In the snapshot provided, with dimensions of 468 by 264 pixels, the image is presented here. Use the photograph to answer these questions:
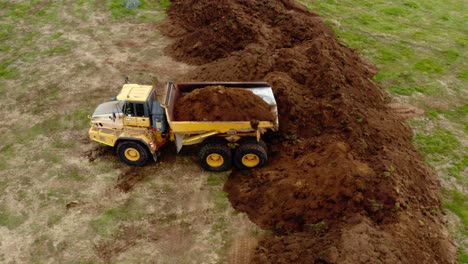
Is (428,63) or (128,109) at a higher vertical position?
(128,109)

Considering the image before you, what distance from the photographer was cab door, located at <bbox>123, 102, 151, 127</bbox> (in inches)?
460

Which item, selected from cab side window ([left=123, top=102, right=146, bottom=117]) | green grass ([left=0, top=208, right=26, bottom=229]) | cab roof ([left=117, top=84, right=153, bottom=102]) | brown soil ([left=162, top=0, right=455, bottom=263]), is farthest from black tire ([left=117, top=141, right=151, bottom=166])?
green grass ([left=0, top=208, right=26, bottom=229])

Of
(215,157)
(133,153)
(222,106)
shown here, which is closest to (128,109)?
(133,153)

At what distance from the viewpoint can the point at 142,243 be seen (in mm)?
10203

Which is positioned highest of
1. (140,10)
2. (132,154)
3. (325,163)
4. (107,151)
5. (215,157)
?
(325,163)

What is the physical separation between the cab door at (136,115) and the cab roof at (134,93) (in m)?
0.17

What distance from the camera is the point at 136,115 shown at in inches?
466

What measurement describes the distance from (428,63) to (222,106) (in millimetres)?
12511

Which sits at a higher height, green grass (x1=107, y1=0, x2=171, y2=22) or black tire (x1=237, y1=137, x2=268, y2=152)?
black tire (x1=237, y1=137, x2=268, y2=152)

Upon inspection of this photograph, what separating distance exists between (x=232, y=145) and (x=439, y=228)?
6.31 m

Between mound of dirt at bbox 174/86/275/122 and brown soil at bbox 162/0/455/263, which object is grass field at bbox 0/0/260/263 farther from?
mound of dirt at bbox 174/86/275/122

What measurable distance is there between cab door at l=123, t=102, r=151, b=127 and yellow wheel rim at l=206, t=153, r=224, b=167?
2.20m

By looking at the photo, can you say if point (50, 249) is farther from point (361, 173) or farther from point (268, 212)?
point (361, 173)

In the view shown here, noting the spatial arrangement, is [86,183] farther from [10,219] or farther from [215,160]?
[215,160]
